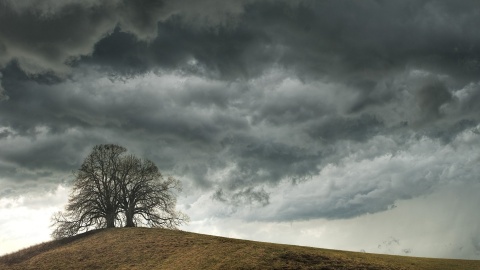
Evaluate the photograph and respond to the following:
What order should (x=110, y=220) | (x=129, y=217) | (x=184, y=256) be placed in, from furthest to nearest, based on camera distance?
1. (x=129, y=217)
2. (x=110, y=220)
3. (x=184, y=256)

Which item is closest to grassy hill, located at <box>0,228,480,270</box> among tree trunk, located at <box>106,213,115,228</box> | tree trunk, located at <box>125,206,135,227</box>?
tree trunk, located at <box>106,213,115,228</box>

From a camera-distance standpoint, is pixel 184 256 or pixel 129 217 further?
pixel 129 217

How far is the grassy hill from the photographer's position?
3784cm

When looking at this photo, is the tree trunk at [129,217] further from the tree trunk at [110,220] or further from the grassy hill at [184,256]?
the grassy hill at [184,256]

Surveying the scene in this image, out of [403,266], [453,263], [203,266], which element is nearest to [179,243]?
[203,266]

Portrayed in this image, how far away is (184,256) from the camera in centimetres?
4159

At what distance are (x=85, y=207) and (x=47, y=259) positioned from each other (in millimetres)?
15683

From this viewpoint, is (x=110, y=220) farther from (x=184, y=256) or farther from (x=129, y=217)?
(x=184, y=256)

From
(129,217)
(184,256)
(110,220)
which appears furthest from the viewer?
(129,217)

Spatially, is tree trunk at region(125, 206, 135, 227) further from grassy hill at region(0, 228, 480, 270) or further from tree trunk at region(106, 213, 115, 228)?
grassy hill at region(0, 228, 480, 270)

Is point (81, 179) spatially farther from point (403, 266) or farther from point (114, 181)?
point (403, 266)

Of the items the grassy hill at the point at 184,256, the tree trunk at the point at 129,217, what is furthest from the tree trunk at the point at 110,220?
the grassy hill at the point at 184,256

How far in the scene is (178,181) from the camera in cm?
6731

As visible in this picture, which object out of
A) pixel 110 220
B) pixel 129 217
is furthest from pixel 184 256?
pixel 110 220
